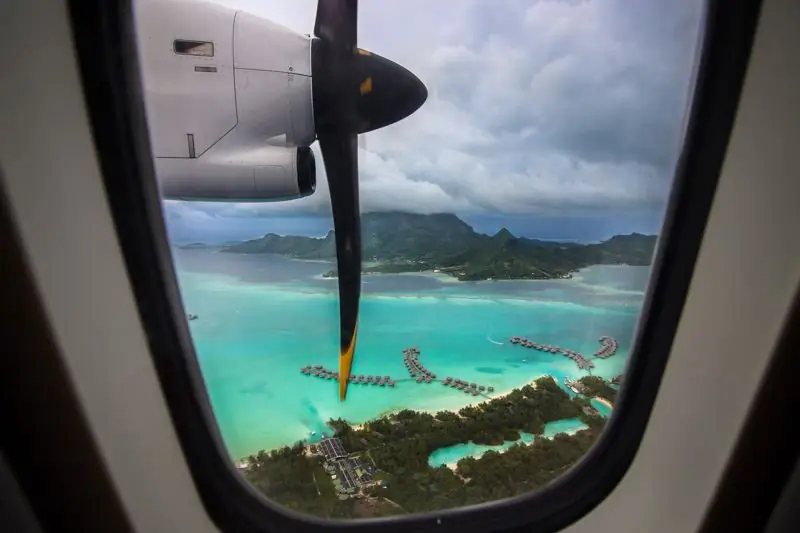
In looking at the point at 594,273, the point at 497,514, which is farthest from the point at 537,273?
the point at 497,514

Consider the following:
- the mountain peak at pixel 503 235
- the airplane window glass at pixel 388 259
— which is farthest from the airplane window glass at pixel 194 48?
the mountain peak at pixel 503 235

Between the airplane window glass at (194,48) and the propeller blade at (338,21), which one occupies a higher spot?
the propeller blade at (338,21)

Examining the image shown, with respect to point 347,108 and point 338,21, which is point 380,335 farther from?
point 338,21

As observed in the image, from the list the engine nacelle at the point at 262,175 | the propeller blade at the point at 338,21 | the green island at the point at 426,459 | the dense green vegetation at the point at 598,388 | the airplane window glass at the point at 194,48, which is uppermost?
the propeller blade at the point at 338,21

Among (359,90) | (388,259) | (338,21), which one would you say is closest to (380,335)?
(388,259)

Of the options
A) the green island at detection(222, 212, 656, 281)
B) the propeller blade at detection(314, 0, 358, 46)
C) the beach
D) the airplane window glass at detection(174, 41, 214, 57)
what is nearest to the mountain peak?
A: the green island at detection(222, 212, 656, 281)

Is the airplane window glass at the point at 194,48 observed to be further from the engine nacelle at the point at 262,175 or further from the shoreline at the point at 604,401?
the shoreline at the point at 604,401
